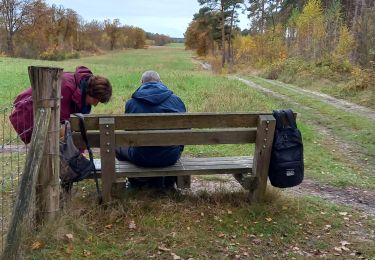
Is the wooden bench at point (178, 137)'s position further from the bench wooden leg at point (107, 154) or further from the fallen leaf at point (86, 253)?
the fallen leaf at point (86, 253)

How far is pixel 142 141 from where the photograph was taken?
176 inches

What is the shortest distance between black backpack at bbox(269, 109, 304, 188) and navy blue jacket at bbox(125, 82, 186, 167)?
1.11m

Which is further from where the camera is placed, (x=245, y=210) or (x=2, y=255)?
(x=245, y=210)

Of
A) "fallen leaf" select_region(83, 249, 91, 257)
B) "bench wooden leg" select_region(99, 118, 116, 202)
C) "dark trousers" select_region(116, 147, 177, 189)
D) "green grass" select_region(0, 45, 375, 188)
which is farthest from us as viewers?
"green grass" select_region(0, 45, 375, 188)

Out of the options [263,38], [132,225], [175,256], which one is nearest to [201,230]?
[175,256]

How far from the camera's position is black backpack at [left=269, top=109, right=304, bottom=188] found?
4.68 m

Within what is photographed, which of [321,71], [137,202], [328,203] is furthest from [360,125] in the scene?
[321,71]

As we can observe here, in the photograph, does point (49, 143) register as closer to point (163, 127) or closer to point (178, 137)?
point (163, 127)

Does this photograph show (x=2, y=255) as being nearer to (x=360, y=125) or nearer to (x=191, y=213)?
(x=191, y=213)

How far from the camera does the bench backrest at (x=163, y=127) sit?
4.33 meters

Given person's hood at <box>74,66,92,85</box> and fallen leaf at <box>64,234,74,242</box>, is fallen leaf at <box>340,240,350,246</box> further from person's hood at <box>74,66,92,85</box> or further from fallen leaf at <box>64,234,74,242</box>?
person's hood at <box>74,66,92,85</box>

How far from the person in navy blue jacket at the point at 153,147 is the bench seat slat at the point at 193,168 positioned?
0.09m

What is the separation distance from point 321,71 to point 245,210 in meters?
22.2

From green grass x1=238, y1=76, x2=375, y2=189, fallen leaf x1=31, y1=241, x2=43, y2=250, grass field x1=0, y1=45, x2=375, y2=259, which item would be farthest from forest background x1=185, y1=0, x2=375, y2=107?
fallen leaf x1=31, y1=241, x2=43, y2=250
